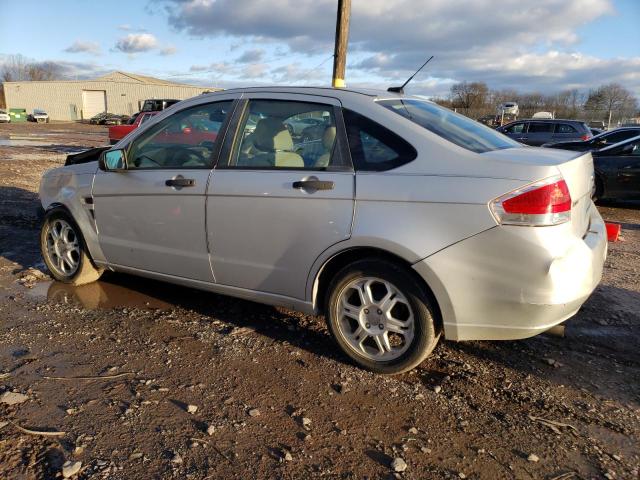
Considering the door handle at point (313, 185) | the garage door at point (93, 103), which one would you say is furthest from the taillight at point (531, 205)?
the garage door at point (93, 103)

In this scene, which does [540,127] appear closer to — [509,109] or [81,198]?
[81,198]

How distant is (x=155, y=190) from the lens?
13.0 feet

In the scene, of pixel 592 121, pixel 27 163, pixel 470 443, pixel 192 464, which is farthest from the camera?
pixel 592 121

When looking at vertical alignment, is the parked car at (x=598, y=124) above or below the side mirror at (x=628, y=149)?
above

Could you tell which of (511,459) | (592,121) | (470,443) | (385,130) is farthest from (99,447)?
(592,121)

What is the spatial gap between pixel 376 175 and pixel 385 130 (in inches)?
12.1

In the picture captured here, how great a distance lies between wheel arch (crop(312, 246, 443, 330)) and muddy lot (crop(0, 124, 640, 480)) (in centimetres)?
44

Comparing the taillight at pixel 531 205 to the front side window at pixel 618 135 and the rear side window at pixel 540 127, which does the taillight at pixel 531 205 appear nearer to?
the front side window at pixel 618 135

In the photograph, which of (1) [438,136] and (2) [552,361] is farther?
(2) [552,361]

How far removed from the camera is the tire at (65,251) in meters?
4.79

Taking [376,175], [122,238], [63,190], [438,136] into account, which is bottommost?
[122,238]

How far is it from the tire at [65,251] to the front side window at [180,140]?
110cm

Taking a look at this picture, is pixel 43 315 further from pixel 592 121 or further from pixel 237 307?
pixel 592 121

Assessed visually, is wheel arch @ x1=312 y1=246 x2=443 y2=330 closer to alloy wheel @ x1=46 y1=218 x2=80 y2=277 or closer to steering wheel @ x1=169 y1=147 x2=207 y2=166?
steering wheel @ x1=169 y1=147 x2=207 y2=166
